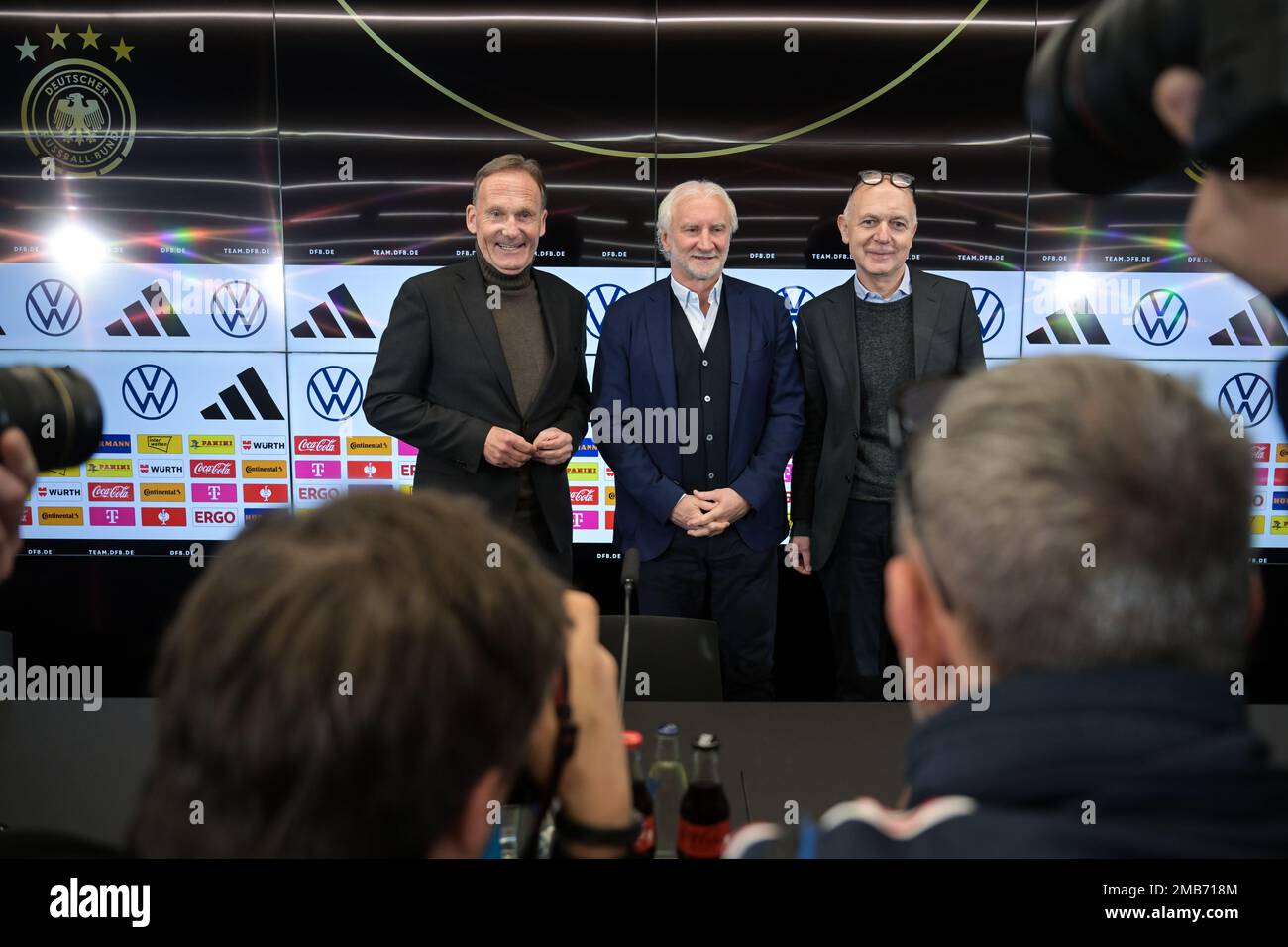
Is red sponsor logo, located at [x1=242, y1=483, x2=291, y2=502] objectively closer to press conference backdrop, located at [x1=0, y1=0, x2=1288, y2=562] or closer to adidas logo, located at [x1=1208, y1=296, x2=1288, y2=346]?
press conference backdrop, located at [x1=0, y1=0, x2=1288, y2=562]

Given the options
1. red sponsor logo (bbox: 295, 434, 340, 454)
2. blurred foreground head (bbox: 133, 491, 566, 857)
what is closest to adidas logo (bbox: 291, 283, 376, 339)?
red sponsor logo (bbox: 295, 434, 340, 454)

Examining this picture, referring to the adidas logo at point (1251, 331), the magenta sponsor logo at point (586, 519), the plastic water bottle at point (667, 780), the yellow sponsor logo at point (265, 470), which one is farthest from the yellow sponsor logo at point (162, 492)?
the adidas logo at point (1251, 331)

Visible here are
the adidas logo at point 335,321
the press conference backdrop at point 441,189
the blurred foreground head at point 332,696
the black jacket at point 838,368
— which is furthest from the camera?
the adidas logo at point 335,321

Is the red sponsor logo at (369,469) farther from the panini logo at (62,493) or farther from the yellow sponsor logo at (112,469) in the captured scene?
the panini logo at (62,493)

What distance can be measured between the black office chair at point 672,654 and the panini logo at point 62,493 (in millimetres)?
2579

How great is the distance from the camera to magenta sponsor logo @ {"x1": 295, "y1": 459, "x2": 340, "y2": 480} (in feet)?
11.8

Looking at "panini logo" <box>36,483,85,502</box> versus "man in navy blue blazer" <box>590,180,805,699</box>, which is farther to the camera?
"panini logo" <box>36,483,85,502</box>

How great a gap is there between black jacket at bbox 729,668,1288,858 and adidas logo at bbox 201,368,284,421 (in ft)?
10.8

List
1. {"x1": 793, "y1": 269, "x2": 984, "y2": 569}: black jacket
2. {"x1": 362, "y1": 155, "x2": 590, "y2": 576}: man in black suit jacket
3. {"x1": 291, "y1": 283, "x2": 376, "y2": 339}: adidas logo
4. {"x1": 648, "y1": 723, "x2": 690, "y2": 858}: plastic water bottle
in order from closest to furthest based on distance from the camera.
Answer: {"x1": 648, "y1": 723, "x2": 690, "y2": 858}: plastic water bottle, {"x1": 362, "y1": 155, "x2": 590, "y2": 576}: man in black suit jacket, {"x1": 793, "y1": 269, "x2": 984, "y2": 569}: black jacket, {"x1": 291, "y1": 283, "x2": 376, "y2": 339}: adidas logo

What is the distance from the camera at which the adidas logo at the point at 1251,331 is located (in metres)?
3.49

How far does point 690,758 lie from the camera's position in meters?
1.51

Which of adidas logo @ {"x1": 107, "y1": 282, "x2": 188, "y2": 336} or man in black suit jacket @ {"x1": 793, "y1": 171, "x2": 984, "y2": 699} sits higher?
adidas logo @ {"x1": 107, "y1": 282, "x2": 188, "y2": 336}

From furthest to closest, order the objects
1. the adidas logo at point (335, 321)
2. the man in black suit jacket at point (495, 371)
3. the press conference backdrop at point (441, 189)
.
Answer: the adidas logo at point (335, 321)
the press conference backdrop at point (441, 189)
the man in black suit jacket at point (495, 371)
